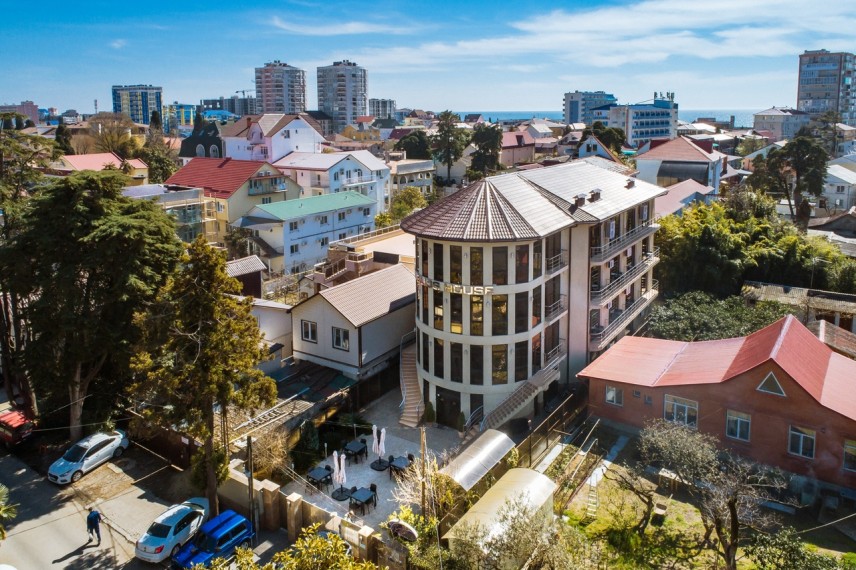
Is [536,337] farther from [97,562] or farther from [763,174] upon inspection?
[763,174]

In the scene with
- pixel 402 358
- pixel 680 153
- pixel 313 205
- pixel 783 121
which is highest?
pixel 783 121

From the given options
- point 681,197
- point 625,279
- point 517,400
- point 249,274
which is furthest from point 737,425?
point 681,197

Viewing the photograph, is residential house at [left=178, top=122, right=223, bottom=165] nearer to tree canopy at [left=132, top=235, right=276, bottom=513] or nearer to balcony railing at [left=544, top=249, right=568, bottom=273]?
balcony railing at [left=544, top=249, right=568, bottom=273]

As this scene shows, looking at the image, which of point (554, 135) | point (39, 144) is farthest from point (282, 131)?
point (554, 135)

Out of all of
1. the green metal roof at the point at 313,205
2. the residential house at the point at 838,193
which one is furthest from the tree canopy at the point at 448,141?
the residential house at the point at 838,193

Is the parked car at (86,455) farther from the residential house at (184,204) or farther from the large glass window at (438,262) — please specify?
the residential house at (184,204)

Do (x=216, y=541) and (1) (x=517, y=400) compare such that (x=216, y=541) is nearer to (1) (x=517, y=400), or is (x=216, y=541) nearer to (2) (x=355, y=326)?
(2) (x=355, y=326)
